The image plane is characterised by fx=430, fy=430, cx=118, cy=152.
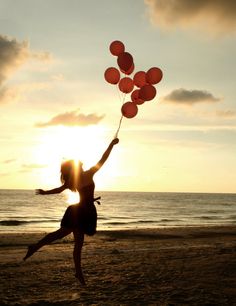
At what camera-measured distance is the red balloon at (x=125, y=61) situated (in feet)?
28.9

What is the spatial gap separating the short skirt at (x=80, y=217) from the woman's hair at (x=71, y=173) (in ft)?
1.04

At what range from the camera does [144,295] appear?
22.1ft

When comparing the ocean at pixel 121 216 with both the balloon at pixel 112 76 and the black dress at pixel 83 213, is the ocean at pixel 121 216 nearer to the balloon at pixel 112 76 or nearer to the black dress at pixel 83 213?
the balloon at pixel 112 76

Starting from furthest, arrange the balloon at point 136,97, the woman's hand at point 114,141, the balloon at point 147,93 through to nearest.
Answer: the balloon at point 136,97
the balloon at point 147,93
the woman's hand at point 114,141

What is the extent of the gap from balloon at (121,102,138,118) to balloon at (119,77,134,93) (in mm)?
686

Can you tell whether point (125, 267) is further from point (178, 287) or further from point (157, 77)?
point (157, 77)

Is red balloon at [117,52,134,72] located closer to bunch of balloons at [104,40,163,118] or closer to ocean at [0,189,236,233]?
bunch of balloons at [104,40,163,118]

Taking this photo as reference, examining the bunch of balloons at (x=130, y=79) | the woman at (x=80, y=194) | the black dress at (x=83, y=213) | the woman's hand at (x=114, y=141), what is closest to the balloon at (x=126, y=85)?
the bunch of balloons at (x=130, y=79)

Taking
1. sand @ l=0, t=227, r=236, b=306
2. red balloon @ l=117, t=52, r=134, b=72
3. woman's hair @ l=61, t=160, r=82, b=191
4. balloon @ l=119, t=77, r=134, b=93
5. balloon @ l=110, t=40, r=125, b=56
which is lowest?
sand @ l=0, t=227, r=236, b=306

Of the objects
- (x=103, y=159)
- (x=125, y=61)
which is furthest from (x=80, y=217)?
(x=125, y=61)

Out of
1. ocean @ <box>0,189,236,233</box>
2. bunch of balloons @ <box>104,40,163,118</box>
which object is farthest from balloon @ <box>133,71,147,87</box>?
ocean @ <box>0,189,236,233</box>

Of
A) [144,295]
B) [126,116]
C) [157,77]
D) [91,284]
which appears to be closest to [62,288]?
[91,284]

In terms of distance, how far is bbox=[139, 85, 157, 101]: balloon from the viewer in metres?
8.52

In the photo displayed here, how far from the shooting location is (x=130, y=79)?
901cm
